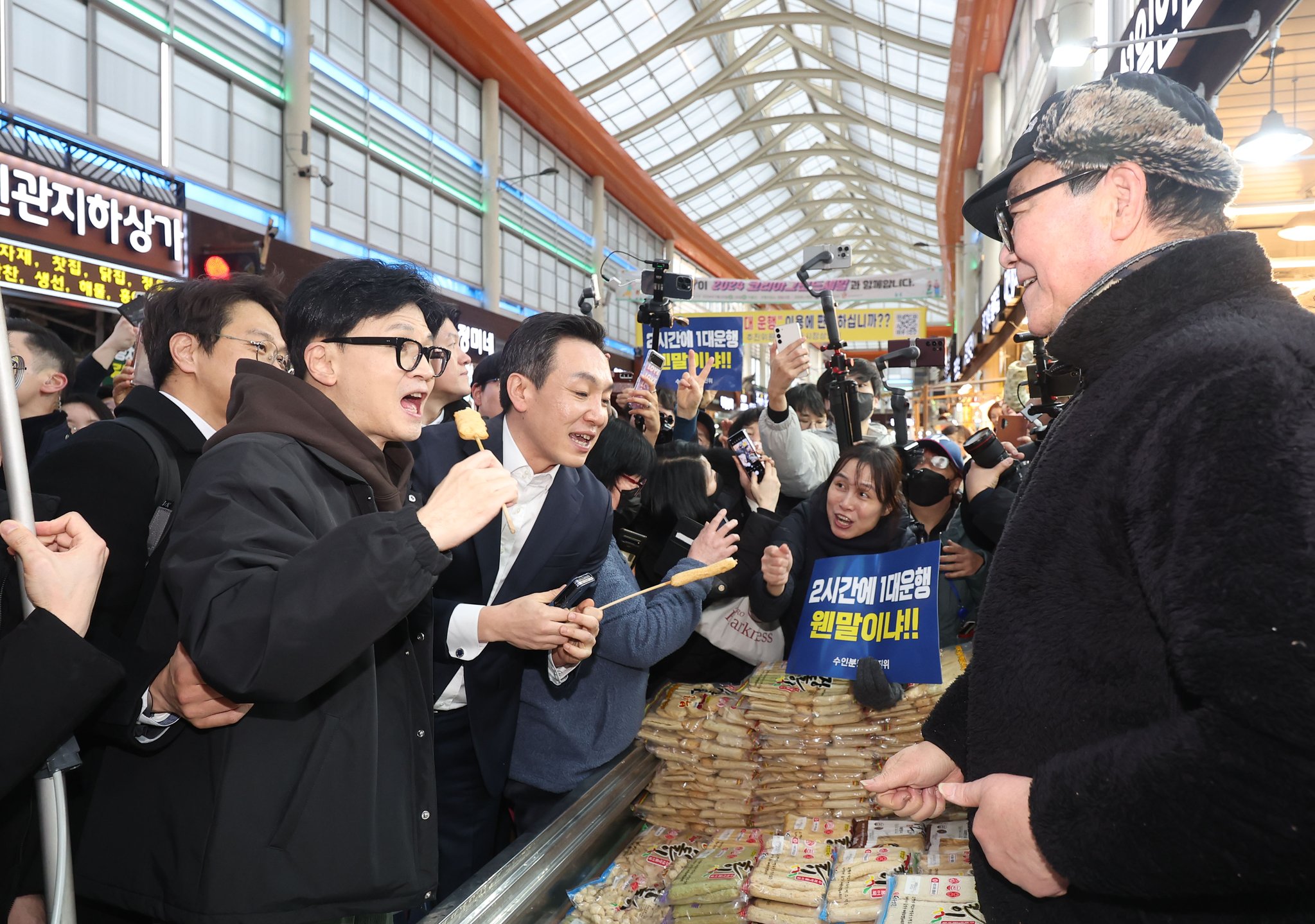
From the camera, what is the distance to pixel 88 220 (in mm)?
6949

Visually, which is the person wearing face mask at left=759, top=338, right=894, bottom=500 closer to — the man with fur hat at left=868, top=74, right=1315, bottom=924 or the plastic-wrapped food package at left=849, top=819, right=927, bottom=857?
the plastic-wrapped food package at left=849, top=819, right=927, bottom=857

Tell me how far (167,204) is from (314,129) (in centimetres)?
423

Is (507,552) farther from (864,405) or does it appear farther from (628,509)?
(864,405)

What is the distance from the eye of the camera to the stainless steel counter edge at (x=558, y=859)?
5.25 ft

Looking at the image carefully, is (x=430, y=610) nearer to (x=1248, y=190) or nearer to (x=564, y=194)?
(x=1248, y=190)

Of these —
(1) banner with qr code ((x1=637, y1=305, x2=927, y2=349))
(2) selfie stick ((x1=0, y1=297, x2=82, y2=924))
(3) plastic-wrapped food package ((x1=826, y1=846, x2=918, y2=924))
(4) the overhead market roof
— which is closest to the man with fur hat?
(3) plastic-wrapped food package ((x1=826, y1=846, x2=918, y2=924))

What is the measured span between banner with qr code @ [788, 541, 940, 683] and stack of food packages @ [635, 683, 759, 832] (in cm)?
25

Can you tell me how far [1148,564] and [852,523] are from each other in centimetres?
206

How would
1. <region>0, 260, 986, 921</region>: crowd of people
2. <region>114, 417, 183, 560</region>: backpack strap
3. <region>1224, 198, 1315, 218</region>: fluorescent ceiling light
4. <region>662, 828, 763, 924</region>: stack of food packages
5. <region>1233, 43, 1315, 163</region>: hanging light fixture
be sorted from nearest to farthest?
<region>0, 260, 986, 921</region>: crowd of people → <region>114, 417, 183, 560</region>: backpack strap → <region>662, 828, 763, 924</region>: stack of food packages → <region>1233, 43, 1315, 163</region>: hanging light fixture → <region>1224, 198, 1315, 218</region>: fluorescent ceiling light

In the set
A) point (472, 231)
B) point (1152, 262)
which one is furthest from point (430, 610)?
point (472, 231)

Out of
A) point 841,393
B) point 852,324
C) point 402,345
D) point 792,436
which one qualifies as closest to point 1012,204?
point 402,345

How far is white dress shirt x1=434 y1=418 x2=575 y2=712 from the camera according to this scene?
209cm

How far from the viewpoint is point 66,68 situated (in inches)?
317

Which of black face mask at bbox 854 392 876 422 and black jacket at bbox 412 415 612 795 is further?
black face mask at bbox 854 392 876 422
